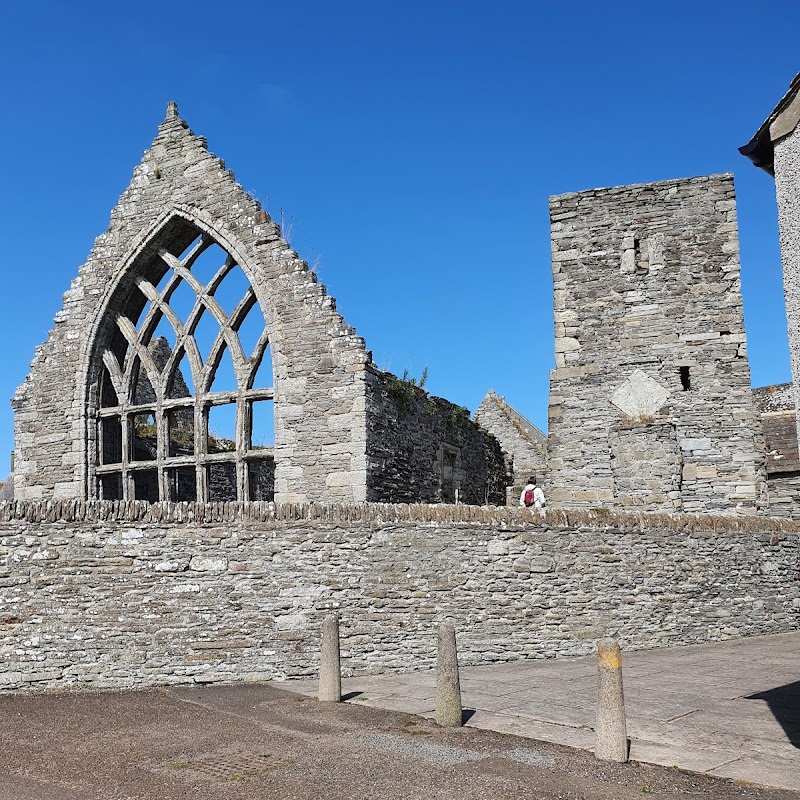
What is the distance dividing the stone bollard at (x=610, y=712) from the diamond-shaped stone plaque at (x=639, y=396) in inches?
396

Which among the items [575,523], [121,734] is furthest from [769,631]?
[121,734]

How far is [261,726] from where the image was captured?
293 inches

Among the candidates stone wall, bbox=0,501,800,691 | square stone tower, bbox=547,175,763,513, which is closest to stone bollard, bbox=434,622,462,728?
stone wall, bbox=0,501,800,691

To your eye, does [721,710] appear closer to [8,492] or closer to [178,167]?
[178,167]

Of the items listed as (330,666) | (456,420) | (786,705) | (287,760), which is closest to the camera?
(287,760)

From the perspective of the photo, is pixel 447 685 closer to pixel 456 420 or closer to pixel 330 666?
pixel 330 666

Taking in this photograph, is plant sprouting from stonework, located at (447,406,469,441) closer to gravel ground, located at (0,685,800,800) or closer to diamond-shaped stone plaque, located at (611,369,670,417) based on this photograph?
diamond-shaped stone plaque, located at (611,369,670,417)

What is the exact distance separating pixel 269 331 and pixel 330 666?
7.81 m

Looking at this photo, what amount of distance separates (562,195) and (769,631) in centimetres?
908

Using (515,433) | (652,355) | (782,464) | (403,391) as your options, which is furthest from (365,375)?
(515,433)

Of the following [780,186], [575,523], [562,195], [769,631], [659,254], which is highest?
[562,195]

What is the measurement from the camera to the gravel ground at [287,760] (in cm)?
557

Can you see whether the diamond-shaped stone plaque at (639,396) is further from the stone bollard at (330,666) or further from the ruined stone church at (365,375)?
the stone bollard at (330,666)

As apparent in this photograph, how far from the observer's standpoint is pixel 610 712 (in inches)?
243
